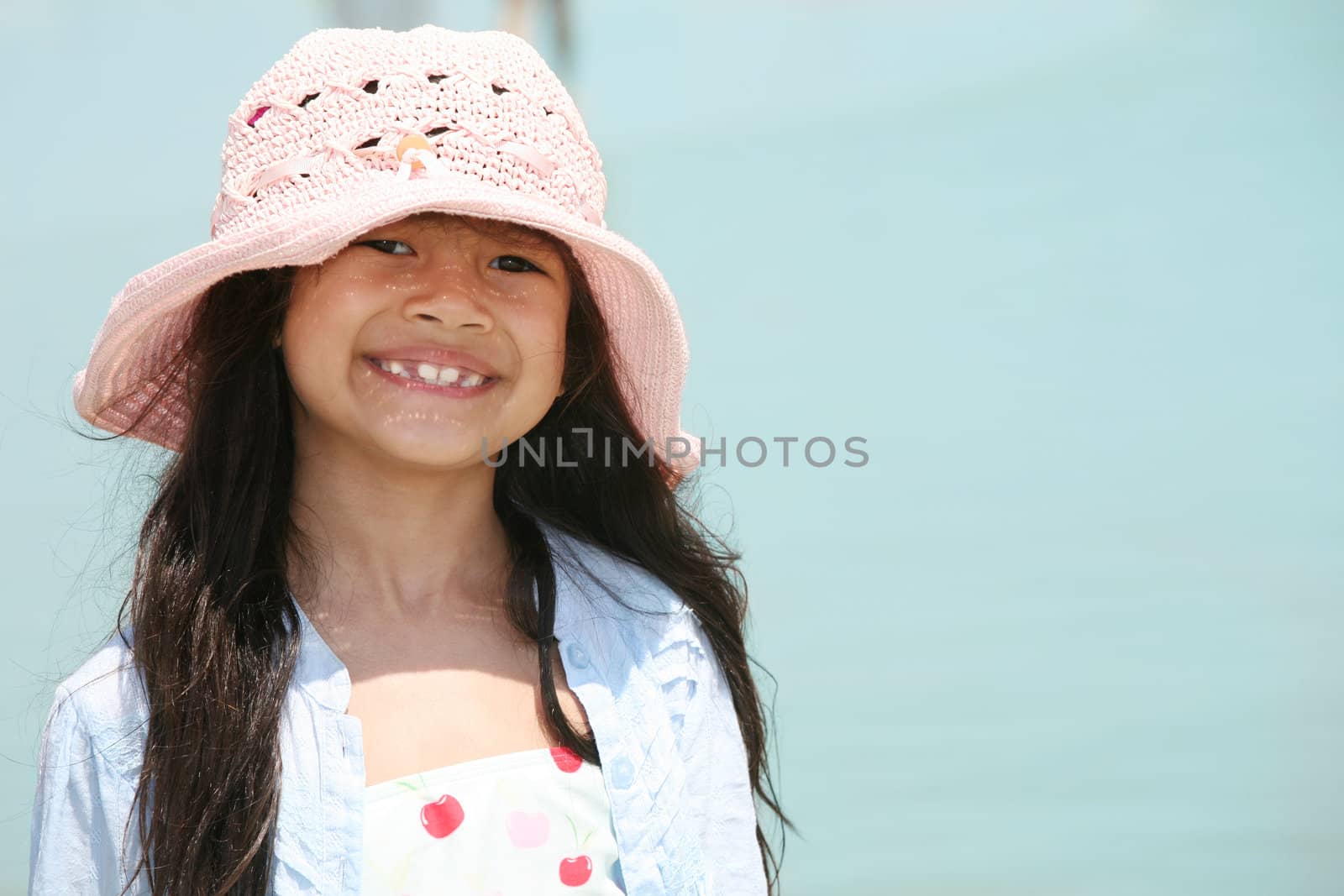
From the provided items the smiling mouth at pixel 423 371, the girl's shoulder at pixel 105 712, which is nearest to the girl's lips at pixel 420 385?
the smiling mouth at pixel 423 371

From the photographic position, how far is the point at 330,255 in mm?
882

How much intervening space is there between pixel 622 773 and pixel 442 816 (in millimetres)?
118

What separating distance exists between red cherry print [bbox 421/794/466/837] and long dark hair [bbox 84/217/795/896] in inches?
3.4

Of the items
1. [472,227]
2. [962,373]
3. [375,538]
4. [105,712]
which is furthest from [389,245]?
[962,373]

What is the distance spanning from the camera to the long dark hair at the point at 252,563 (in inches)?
34.0

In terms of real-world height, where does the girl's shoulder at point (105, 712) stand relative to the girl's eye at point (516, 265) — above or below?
below

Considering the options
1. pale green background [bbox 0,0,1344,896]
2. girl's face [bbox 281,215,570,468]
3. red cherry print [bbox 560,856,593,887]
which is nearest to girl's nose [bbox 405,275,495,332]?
girl's face [bbox 281,215,570,468]

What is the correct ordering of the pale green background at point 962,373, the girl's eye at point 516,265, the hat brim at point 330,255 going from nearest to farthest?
the hat brim at point 330,255, the girl's eye at point 516,265, the pale green background at point 962,373

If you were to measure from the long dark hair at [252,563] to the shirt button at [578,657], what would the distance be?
17 mm

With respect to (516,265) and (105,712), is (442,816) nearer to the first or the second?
(105,712)

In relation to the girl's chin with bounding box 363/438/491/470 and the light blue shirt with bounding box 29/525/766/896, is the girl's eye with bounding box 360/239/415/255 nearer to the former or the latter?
the girl's chin with bounding box 363/438/491/470

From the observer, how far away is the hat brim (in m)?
0.85

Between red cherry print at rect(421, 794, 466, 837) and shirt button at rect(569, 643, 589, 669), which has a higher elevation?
shirt button at rect(569, 643, 589, 669)

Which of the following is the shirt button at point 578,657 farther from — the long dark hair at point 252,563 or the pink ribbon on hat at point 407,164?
the pink ribbon on hat at point 407,164
